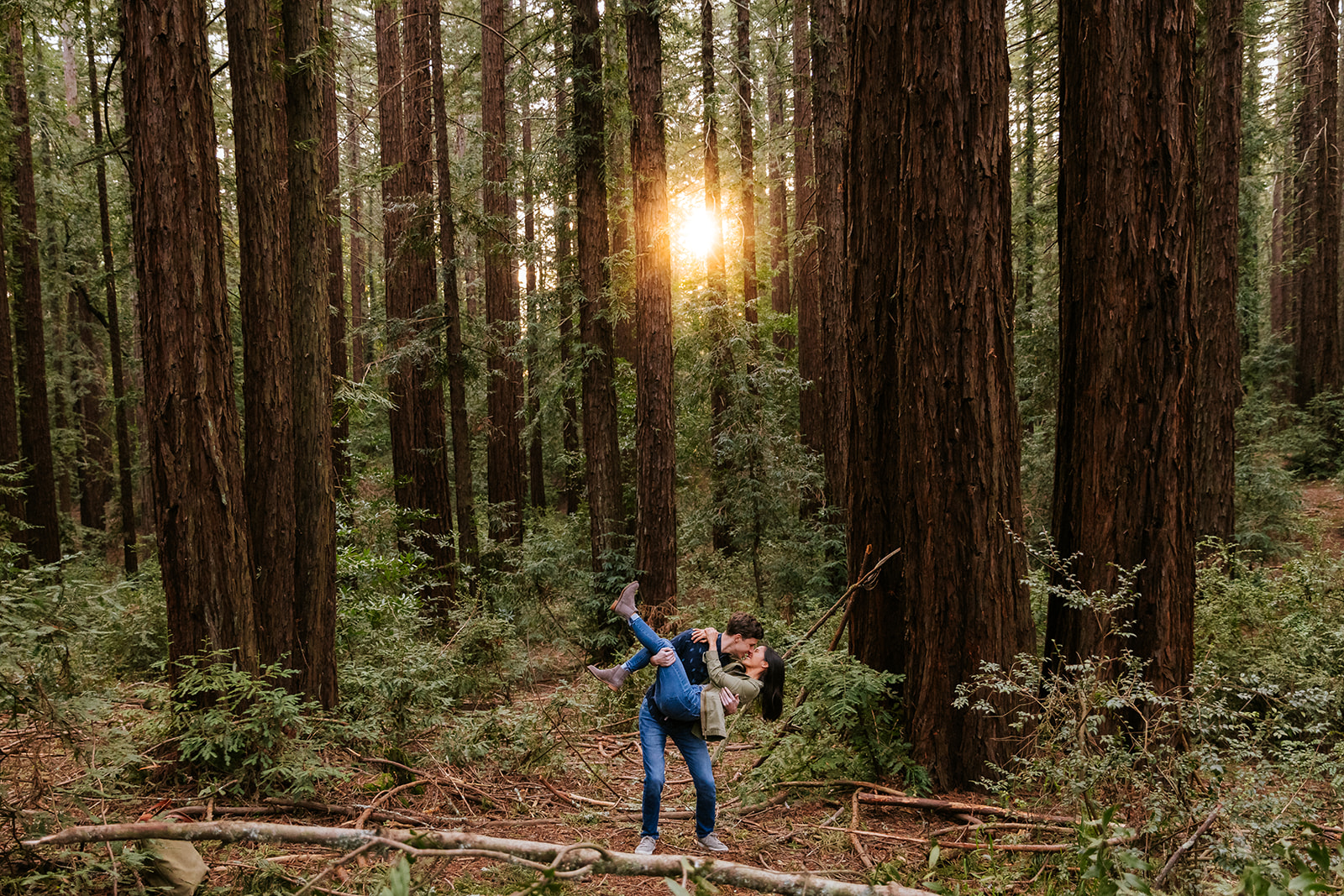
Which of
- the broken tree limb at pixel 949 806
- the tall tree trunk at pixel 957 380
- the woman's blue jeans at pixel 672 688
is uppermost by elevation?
the tall tree trunk at pixel 957 380

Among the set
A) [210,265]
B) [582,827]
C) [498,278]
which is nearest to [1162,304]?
[582,827]

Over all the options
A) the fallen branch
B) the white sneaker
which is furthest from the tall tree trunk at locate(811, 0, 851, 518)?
the fallen branch

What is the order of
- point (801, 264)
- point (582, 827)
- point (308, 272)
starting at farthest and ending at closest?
point (801, 264)
point (308, 272)
point (582, 827)

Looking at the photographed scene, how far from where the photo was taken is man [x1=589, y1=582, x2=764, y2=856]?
455 cm

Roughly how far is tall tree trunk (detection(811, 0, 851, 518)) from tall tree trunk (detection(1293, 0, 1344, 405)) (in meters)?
12.2

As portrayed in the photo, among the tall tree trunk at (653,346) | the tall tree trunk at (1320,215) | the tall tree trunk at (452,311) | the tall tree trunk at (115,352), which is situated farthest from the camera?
the tall tree trunk at (1320,215)

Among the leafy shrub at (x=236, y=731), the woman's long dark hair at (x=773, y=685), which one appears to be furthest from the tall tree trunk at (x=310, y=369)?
the woman's long dark hair at (x=773, y=685)

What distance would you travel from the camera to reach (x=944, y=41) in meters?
4.91

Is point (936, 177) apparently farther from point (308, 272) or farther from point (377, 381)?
point (377, 381)

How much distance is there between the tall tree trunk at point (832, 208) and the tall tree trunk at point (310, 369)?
759 centimetres

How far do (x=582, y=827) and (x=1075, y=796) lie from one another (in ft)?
10.7

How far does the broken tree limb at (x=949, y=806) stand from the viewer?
425 centimetres

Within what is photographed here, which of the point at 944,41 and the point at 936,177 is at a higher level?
the point at 944,41

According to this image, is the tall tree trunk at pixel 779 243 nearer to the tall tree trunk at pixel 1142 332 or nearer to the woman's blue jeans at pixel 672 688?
the tall tree trunk at pixel 1142 332
